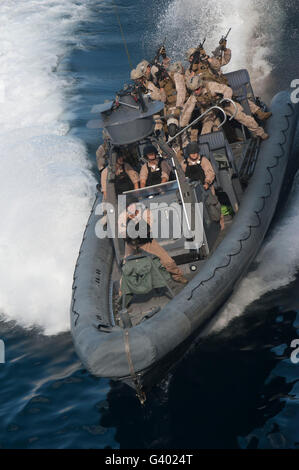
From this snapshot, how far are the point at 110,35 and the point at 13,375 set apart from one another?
15375 mm

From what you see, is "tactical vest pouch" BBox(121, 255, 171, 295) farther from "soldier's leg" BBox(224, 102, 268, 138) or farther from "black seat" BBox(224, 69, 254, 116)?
"black seat" BBox(224, 69, 254, 116)

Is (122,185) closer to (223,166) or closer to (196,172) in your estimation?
(196,172)

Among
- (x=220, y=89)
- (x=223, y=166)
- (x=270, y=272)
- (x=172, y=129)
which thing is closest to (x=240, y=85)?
(x=220, y=89)

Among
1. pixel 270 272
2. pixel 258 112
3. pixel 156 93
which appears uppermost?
pixel 156 93

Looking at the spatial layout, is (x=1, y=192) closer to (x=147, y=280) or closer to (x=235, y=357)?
(x=147, y=280)

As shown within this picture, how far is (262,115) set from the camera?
1075 centimetres

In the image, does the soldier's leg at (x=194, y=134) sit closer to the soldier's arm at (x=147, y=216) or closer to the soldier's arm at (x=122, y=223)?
the soldier's arm at (x=147, y=216)

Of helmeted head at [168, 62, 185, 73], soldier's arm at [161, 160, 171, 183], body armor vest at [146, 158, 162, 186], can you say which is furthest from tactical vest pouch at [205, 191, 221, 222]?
helmeted head at [168, 62, 185, 73]

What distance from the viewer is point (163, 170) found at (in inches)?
338

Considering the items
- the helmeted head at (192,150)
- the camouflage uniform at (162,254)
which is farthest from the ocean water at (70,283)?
the helmeted head at (192,150)

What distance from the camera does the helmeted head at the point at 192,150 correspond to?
8.15 meters

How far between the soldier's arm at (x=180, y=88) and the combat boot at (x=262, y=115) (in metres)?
1.43

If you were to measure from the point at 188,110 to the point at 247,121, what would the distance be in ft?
3.53

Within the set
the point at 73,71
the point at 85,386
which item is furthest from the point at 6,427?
the point at 73,71
